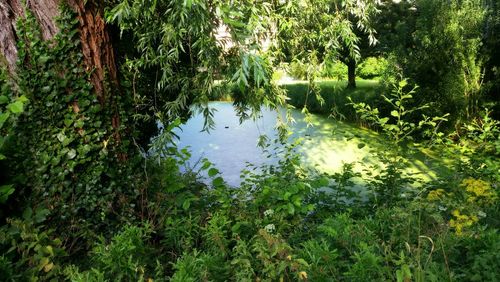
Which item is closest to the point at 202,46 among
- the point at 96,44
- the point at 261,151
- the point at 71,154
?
the point at 96,44

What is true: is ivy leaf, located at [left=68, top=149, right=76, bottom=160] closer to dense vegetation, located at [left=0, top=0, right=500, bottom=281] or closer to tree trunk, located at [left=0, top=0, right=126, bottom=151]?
dense vegetation, located at [left=0, top=0, right=500, bottom=281]

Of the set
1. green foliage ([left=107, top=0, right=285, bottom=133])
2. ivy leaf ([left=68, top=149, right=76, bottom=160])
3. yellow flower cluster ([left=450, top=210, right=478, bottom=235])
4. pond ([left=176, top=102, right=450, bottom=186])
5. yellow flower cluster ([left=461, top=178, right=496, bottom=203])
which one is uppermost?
green foliage ([left=107, top=0, right=285, bottom=133])

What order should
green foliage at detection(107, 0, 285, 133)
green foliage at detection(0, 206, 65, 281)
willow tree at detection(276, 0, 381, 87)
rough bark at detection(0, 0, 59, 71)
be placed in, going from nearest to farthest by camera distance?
1. green foliage at detection(0, 206, 65, 281)
2. green foliage at detection(107, 0, 285, 133)
3. rough bark at detection(0, 0, 59, 71)
4. willow tree at detection(276, 0, 381, 87)

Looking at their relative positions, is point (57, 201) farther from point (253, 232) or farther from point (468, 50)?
point (468, 50)

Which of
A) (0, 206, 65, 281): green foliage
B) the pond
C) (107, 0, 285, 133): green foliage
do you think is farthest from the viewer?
the pond

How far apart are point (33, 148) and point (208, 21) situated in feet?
4.72

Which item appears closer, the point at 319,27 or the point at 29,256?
the point at 29,256

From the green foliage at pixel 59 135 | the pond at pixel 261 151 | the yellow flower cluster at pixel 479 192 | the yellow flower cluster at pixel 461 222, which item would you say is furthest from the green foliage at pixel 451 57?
the green foliage at pixel 59 135

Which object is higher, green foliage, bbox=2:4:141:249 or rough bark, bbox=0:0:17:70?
rough bark, bbox=0:0:17:70

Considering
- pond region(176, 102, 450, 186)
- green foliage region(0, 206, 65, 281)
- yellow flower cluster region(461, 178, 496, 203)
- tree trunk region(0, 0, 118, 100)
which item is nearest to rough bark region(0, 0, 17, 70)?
tree trunk region(0, 0, 118, 100)

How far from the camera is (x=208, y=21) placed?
2287 millimetres

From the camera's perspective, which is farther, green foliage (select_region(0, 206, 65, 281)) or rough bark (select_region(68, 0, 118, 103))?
rough bark (select_region(68, 0, 118, 103))

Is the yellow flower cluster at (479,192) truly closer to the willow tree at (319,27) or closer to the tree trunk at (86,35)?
the willow tree at (319,27)

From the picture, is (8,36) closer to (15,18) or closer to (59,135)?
(15,18)
